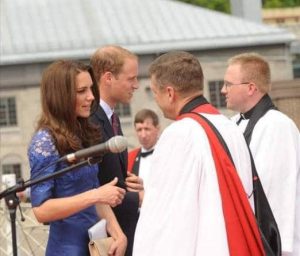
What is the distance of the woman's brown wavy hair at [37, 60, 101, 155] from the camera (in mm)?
5020

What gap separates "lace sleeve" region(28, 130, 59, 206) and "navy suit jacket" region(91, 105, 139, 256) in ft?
1.99

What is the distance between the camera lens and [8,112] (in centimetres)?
4034

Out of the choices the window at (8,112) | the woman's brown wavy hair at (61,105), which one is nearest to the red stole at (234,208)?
the woman's brown wavy hair at (61,105)

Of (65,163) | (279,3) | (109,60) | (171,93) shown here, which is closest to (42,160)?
(65,163)

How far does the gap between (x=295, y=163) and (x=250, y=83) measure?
0.54m

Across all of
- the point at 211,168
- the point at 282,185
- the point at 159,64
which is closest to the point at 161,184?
the point at 211,168

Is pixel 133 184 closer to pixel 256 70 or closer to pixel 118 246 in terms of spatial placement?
pixel 118 246

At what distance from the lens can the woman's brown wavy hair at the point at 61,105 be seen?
16.5 ft

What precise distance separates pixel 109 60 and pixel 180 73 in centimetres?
109

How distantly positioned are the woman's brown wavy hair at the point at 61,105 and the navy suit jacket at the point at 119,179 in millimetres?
511

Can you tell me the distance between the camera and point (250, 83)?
606 centimetres

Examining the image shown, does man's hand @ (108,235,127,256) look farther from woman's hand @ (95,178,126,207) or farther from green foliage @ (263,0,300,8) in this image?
green foliage @ (263,0,300,8)

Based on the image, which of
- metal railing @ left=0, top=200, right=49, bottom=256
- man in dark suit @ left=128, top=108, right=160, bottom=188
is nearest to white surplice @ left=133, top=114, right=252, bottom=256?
man in dark suit @ left=128, top=108, right=160, bottom=188

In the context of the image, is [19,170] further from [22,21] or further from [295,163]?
[295,163]
